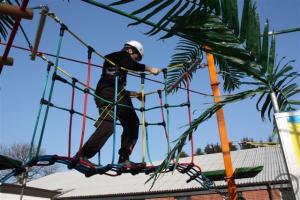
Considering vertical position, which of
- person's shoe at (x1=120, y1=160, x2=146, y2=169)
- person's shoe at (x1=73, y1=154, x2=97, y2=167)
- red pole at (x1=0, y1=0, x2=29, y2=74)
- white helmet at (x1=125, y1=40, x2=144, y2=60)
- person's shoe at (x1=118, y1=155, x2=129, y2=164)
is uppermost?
white helmet at (x1=125, y1=40, x2=144, y2=60)

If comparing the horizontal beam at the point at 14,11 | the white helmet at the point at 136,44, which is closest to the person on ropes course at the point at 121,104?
the white helmet at the point at 136,44

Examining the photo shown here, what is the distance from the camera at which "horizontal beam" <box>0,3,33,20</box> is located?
1.16 metres

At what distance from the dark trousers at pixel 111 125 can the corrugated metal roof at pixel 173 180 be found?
11806mm

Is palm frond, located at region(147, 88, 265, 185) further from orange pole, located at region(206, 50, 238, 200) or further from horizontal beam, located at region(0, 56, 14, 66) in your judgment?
orange pole, located at region(206, 50, 238, 200)

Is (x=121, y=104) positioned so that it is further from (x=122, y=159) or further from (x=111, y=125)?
(x=122, y=159)

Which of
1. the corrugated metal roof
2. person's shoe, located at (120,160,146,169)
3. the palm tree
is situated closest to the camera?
the palm tree

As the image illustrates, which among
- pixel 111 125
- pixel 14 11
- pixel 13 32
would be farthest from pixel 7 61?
pixel 111 125

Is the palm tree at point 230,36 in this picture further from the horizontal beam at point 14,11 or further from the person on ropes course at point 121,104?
the person on ropes course at point 121,104

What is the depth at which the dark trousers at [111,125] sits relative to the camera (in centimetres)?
319

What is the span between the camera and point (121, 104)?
3.43 m

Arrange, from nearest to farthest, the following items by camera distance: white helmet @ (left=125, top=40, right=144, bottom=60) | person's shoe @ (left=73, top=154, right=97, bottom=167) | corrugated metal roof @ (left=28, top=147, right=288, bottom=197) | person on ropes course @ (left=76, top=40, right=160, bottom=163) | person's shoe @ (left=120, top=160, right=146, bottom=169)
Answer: person's shoe @ (left=73, top=154, right=97, bottom=167)
person's shoe @ (left=120, top=160, right=146, bottom=169)
person on ropes course @ (left=76, top=40, right=160, bottom=163)
white helmet @ (left=125, top=40, right=144, bottom=60)
corrugated metal roof @ (left=28, top=147, right=288, bottom=197)

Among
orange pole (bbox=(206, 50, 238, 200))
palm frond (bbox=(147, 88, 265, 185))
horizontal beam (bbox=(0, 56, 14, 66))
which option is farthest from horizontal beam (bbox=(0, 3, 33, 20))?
orange pole (bbox=(206, 50, 238, 200))

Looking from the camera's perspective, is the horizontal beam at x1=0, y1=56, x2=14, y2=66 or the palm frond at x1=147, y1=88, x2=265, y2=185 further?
the horizontal beam at x1=0, y1=56, x2=14, y2=66

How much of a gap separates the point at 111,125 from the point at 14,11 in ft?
7.22
